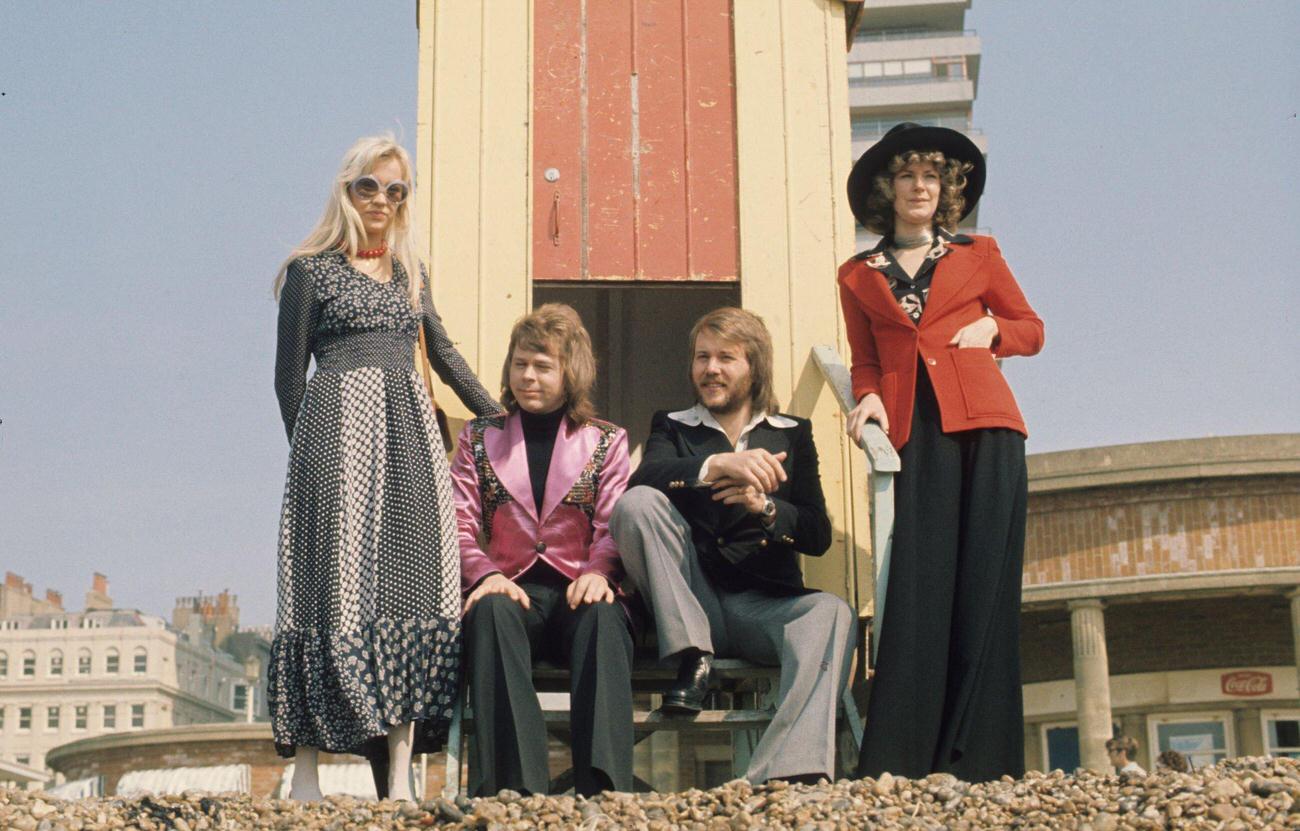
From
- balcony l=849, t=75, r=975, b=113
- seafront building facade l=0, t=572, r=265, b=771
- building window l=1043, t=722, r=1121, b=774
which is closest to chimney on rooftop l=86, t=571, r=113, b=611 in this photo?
seafront building facade l=0, t=572, r=265, b=771

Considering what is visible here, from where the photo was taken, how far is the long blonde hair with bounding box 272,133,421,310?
503cm

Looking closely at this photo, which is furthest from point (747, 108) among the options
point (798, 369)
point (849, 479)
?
point (849, 479)

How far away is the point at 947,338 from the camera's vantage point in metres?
5.05

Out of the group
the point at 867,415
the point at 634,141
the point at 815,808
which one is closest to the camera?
the point at 815,808

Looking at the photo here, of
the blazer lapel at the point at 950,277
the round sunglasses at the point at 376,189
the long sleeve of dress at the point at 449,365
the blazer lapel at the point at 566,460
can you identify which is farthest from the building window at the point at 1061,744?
the round sunglasses at the point at 376,189

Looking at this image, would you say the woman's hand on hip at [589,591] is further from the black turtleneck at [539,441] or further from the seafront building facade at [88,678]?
the seafront building facade at [88,678]

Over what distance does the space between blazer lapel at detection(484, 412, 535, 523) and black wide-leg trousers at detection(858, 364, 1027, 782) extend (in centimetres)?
109

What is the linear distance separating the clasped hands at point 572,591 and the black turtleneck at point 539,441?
1.21 feet

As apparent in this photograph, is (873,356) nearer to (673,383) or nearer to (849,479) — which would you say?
(849,479)

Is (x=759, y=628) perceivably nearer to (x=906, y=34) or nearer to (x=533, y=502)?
(x=533, y=502)

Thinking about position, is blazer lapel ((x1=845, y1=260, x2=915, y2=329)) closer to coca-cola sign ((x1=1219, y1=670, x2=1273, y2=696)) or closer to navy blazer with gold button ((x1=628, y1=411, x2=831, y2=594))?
navy blazer with gold button ((x1=628, y1=411, x2=831, y2=594))

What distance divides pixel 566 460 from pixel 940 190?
1481 millimetres

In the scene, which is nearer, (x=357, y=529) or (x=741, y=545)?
(x=357, y=529)

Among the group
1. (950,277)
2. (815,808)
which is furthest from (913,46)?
(815,808)
